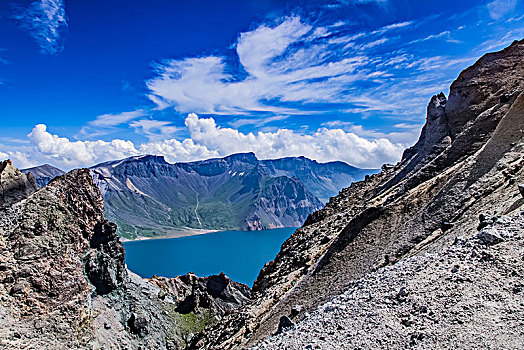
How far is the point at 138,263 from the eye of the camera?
584ft

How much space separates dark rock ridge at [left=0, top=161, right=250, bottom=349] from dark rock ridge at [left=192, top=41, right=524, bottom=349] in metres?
14.1

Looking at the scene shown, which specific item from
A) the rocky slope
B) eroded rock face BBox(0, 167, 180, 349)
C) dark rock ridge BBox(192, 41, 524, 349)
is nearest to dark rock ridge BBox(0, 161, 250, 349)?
eroded rock face BBox(0, 167, 180, 349)

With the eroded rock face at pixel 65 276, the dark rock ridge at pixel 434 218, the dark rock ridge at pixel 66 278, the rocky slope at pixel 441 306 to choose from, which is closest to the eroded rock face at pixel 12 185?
the dark rock ridge at pixel 66 278

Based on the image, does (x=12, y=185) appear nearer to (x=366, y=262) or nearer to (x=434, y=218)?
(x=366, y=262)

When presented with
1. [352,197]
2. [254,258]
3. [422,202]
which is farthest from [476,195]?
[254,258]

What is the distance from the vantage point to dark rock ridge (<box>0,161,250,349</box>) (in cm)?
2911

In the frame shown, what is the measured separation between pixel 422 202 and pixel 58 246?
113ft

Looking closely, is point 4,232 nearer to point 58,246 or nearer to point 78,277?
point 58,246

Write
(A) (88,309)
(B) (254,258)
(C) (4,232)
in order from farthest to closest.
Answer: (B) (254,258)
(A) (88,309)
(C) (4,232)

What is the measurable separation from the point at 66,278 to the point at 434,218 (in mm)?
34893

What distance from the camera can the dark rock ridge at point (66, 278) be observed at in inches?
1146

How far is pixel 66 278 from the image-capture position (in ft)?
115

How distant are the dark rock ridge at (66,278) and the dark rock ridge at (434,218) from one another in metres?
14.1

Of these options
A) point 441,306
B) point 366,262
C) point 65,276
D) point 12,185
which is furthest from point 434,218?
point 12,185
